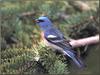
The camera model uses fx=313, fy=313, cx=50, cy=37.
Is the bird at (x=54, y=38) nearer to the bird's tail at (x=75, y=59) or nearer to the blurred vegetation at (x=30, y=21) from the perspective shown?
the bird's tail at (x=75, y=59)

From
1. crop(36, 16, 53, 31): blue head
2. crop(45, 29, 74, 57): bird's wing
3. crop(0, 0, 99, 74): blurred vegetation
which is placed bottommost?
crop(0, 0, 99, 74): blurred vegetation

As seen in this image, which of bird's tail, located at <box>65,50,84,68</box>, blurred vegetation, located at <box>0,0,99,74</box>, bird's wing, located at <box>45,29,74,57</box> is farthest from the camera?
blurred vegetation, located at <box>0,0,99,74</box>

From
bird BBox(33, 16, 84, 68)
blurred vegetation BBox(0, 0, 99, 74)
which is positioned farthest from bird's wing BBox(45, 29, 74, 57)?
blurred vegetation BBox(0, 0, 99, 74)

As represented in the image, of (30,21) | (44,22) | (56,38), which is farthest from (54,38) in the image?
(30,21)

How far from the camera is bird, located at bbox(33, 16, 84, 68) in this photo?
810mm

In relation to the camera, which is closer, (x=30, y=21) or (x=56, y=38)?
(x=56, y=38)

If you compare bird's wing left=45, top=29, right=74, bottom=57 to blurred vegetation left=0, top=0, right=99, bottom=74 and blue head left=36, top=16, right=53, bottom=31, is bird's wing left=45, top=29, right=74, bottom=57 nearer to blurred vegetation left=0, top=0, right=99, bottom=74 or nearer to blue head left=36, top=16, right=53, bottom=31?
blue head left=36, top=16, right=53, bottom=31

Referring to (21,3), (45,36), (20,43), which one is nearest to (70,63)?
(45,36)

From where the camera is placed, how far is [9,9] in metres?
1.37

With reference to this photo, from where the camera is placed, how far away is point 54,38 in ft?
3.03

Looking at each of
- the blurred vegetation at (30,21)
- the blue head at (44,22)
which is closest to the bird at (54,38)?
the blue head at (44,22)

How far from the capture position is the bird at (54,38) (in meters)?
0.81

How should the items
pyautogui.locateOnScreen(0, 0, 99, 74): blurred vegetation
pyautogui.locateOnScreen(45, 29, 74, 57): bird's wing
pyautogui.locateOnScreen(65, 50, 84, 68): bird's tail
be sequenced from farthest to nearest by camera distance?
1. pyautogui.locateOnScreen(0, 0, 99, 74): blurred vegetation
2. pyautogui.locateOnScreen(45, 29, 74, 57): bird's wing
3. pyautogui.locateOnScreen(65, 50, 84, 68): bird's tail

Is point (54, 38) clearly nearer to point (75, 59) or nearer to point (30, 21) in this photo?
point (75, 59)
